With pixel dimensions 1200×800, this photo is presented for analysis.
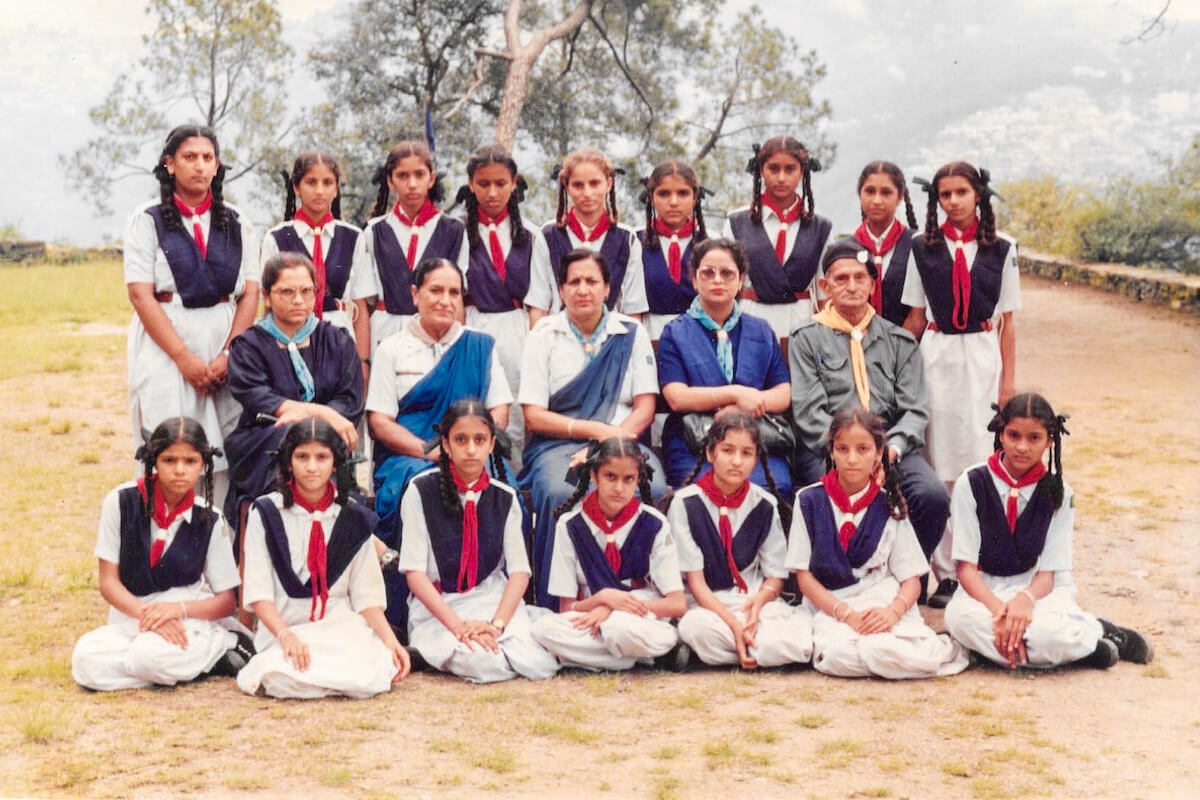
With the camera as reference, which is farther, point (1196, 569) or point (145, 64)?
point (145, 64)

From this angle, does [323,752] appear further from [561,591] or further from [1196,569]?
[1196,569]

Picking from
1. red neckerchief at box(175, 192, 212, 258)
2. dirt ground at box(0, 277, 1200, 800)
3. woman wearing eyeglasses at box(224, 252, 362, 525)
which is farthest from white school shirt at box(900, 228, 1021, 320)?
red neckerchief at box(175, 192, 212, 258)

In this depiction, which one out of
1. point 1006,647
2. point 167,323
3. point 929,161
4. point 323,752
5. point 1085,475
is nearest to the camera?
point 323,752

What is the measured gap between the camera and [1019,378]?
10.9m

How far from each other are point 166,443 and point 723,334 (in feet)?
6.96

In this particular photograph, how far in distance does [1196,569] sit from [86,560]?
16.1ft

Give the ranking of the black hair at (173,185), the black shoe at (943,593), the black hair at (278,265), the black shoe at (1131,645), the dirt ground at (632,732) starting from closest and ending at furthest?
the dirt ground at (632,732) → the black shoe at (1131,645) → the black hair at (278,265) → the black hair at (173,185) → the black shoe at (943,593)

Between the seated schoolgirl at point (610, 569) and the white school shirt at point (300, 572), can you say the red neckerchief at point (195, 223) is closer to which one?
the white school shirt at point (300, 572)

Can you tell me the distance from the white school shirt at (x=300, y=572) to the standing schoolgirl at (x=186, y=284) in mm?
673

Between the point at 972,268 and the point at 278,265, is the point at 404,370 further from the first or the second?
the point at 972,268

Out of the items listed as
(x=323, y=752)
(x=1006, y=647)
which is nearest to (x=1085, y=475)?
(x=1006, y=647)

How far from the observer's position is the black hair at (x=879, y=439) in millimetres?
4504

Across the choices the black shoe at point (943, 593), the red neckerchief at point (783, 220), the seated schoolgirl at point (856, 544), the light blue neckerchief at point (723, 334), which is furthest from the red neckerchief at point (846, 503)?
the red neckerchief at point (783, 220)

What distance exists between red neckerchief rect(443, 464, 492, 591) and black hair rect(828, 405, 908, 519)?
1.28 metres
